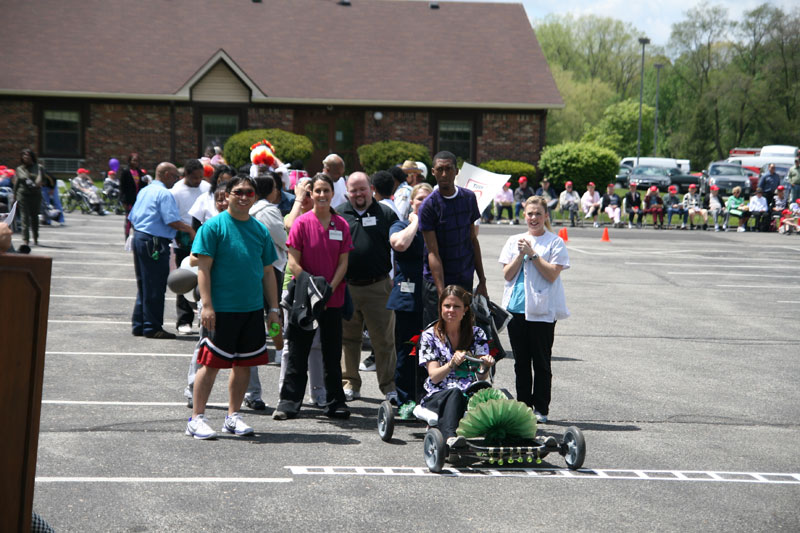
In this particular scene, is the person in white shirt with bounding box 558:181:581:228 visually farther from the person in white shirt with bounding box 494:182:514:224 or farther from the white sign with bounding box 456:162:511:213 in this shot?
the white sign with bounding box 456:162:511:213

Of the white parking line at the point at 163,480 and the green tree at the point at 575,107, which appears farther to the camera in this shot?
the green tree at the point at 575,107

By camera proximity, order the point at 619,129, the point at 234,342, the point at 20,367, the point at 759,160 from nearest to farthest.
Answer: the point at 20,367 → the point at 234,342 → the point at 759,160 → the point at 619,129

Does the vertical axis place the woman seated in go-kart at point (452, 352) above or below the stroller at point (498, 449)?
above

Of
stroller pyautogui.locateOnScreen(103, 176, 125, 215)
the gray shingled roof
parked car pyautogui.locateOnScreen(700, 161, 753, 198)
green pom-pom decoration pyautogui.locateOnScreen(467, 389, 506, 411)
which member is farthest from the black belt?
parked car pyautogui.locateOnScreen(700, 161, 753, 198)

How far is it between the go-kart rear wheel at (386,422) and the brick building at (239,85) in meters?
31.4

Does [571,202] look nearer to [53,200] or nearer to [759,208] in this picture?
[759,208]

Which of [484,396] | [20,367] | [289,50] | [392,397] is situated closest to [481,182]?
[392,397]

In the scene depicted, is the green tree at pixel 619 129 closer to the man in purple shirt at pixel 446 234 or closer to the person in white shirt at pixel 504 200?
the person in white shirt at pixel 504 200

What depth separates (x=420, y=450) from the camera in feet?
23.5

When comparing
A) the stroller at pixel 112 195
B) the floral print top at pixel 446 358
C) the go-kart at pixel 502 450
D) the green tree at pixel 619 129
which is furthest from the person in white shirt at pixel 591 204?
the green tree at pixel 619 129

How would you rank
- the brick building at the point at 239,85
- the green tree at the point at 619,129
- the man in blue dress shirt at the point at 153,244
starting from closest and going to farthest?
1. the man in blue dress shirt at the point at 153,244
2. the brick building at the point at 239,85
3. the green tree at the point at 619,129

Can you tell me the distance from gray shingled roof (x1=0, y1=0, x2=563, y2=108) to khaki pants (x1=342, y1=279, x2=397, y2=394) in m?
30.6

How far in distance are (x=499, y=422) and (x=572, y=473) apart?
62 cm

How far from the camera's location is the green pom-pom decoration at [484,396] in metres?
6.71
